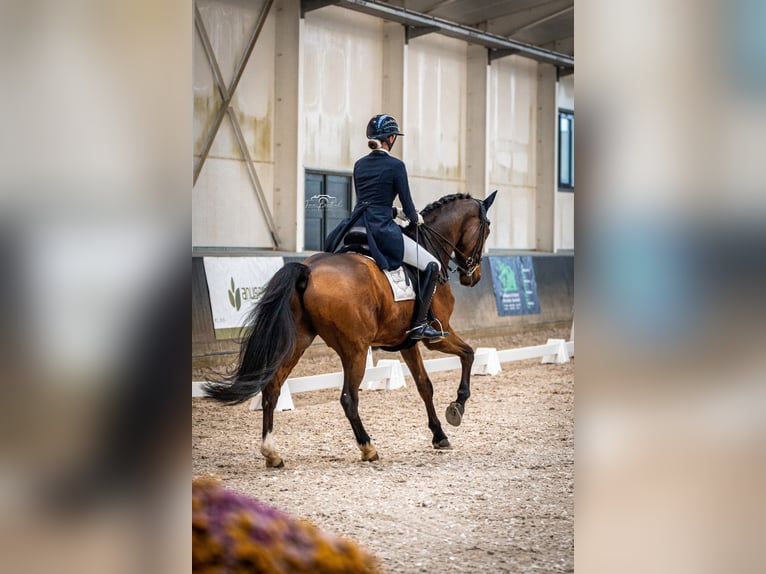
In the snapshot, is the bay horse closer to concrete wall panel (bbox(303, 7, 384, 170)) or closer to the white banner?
the white banner

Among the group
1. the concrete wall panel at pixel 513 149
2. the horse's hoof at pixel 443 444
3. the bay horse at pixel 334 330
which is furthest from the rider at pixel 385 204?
the concrete wall panel at pixel 513 149

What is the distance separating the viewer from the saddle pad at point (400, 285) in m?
6.97

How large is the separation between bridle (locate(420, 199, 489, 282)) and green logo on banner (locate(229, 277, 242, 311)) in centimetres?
331

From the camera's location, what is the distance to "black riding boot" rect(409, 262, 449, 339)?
279 inches

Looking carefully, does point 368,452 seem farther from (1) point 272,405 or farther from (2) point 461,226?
(2) point 461,226

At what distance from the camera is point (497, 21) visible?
56.6 feet

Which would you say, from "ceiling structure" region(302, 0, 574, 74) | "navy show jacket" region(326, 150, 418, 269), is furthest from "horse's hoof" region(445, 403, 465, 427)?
"ceiling structure" region(302, 0, 574, 74)

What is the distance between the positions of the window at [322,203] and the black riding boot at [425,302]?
6.62 metres

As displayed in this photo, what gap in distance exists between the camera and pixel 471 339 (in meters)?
14.1

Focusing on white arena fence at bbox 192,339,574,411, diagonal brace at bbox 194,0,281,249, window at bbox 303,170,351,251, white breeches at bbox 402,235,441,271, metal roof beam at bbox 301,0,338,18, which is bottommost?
white arena fence at bbox 192,339,574,411

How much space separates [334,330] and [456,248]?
1704 mm
